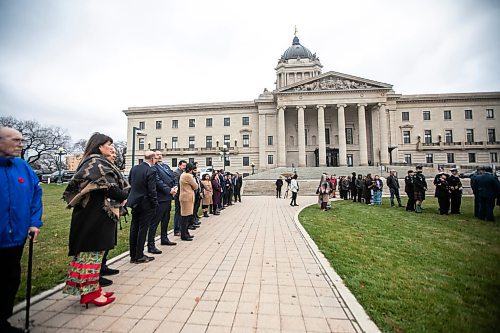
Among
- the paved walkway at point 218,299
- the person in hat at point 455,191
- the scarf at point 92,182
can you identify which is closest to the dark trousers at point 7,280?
the paved walkway at point 218,299

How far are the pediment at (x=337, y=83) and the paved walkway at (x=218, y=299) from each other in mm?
45603

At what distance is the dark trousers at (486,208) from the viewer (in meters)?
9.30

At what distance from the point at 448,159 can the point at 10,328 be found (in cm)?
6186

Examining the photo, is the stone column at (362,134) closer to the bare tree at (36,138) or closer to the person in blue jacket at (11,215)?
the person in blue jacket at (11,215)

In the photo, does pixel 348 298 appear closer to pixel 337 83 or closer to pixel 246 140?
pixel 337 83

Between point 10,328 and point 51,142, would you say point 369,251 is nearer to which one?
point 10,328

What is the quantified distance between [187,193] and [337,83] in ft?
151

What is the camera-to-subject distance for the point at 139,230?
5.22 m

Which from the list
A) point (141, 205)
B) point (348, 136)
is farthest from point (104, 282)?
A: point (348, 136)

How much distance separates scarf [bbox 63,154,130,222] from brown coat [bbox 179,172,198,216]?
133 inches

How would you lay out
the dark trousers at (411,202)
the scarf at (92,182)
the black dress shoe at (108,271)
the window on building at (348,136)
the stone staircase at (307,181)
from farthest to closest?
the window on building at (348,136) → the stone staircase at (307,181) → the dark trousers at (411,202) → the black dress shoe at (108,271) → the scarf at (92,182)

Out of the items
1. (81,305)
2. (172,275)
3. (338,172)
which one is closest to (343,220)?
(172,275)

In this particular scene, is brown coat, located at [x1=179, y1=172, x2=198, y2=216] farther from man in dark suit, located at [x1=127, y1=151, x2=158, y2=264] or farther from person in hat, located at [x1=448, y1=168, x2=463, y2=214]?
person in hat, located at [x1=448, y1=168, x2=463, y2=214]

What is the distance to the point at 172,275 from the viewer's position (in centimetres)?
447
